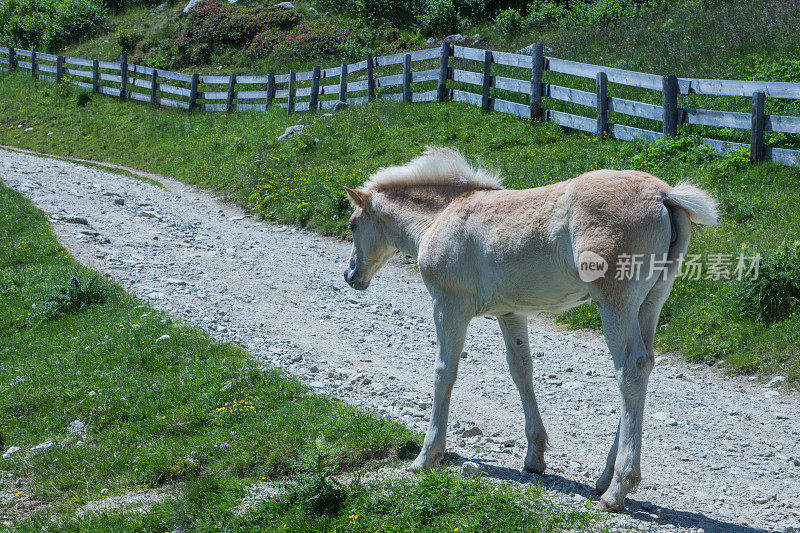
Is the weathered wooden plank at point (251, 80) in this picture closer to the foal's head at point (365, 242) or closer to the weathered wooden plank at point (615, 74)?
the weathered wooden plank at point (615, 74)

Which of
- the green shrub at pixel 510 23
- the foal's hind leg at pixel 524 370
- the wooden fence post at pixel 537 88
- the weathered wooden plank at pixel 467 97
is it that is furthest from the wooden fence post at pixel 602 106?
the green shrub at pixel 510 23

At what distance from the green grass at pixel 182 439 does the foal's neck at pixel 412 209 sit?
181cm

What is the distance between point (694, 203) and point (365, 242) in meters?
3.32

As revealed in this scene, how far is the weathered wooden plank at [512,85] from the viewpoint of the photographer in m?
17.1

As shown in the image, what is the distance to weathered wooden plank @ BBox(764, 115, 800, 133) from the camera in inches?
453

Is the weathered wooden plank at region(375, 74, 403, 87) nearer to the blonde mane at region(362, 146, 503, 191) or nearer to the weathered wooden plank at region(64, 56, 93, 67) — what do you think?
the blonde mane at region(362, 146, 503, 191)

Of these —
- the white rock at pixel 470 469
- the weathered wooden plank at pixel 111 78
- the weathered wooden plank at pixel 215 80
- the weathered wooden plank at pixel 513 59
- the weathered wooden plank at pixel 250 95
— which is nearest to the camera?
the white rock at pixel 470 469

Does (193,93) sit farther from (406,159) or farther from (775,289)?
(775,289)

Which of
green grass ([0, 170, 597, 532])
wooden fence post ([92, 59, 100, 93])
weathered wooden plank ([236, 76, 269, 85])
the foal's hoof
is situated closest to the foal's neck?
green grass ([0, 170, 597, 532])

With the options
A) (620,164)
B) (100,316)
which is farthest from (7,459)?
(620,164)

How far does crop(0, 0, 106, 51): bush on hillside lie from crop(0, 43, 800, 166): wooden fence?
522 centimetres

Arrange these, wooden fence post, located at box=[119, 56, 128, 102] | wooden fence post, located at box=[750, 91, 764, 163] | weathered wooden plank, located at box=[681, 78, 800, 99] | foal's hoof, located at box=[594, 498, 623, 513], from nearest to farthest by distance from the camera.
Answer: foal's hoof, located at box=[594, 498, 623, 513]
wooden fence post, located at box=[750, 91, 764, 163]
weathered wooden plank, located at box=[681, 78, 800, 99]
wooden fence post, located at box=[119, 56, 128, 102]

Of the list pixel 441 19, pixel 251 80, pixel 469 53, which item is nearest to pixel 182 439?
pixel 469 53

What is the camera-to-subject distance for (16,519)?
634cm
